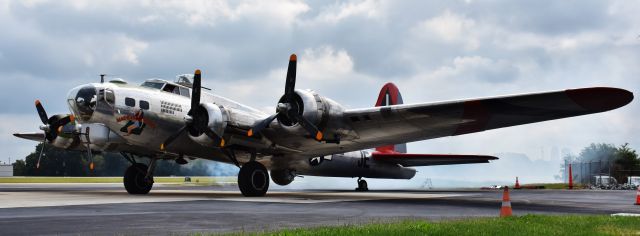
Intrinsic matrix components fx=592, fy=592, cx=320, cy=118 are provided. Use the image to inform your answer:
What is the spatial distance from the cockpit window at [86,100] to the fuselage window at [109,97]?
28 cm

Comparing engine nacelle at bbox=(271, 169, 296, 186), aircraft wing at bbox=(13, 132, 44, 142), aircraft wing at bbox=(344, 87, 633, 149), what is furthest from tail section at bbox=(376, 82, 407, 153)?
aircraft wing at bbox=(13, 132, 44, 142)

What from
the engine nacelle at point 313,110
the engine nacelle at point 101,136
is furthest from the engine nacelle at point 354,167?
the engine nacelle at point 101,136

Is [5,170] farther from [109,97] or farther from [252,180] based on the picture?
[252,180]

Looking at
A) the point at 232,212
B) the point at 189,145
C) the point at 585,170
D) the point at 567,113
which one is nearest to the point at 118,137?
Result: the point at 189,145

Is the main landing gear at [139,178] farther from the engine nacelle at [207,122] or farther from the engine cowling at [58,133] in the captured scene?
the engine nacelle at [207,122]

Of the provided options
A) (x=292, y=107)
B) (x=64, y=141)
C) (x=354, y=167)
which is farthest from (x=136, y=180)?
(x=354, y=167)

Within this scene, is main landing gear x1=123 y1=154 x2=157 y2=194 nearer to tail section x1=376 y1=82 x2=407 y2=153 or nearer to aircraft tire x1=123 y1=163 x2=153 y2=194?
aircraft tire x1=123 y1=163 x2=153 y2=194

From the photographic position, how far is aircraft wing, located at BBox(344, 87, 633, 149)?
14.2 metres

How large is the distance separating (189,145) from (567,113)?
11817mm

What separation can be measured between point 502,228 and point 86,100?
13.2 m

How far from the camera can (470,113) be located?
16516 mm

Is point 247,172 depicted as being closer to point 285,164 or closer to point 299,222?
point 285,164

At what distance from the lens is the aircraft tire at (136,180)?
21797 mm

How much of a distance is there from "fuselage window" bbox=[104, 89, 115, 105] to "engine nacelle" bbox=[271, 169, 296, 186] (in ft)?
27.6
